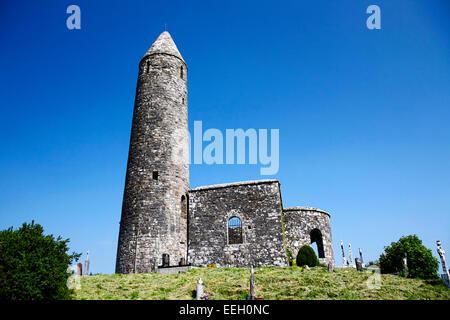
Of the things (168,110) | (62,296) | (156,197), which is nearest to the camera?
(62,296)

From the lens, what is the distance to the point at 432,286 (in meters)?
14.1

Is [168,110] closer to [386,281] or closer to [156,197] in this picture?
[156,197]

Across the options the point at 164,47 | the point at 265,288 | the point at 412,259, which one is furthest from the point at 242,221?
the point at 164,47

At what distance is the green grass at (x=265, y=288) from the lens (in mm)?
11664

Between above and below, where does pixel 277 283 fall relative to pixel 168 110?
below

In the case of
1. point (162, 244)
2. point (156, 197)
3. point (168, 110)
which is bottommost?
point (162, 244)

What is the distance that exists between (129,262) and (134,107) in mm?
11595

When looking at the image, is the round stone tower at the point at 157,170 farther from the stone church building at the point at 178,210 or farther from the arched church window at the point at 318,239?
the arched church window at the point at 318,239

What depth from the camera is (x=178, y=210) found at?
20688mm

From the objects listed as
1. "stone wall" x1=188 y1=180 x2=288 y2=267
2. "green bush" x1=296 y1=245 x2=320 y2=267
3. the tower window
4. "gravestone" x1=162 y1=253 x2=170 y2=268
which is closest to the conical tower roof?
"stone wall" x1=188 y1=180 x2=288 y2=267

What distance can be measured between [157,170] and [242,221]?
6895mm

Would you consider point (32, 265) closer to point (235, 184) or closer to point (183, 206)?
point (183, 206)

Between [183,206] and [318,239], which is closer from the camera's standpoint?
[183,206]
